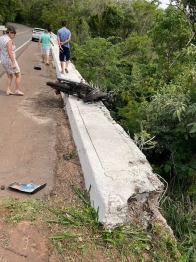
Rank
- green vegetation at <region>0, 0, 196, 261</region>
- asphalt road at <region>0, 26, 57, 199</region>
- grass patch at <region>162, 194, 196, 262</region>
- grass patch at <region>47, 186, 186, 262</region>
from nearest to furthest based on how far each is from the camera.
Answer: grass patch at <region>47, 186, 186, 262</region> < grass patch at <region>162, 194, 196, 262</region> < asphalt road at <region>0, 26, 57, 199</region> < green vegetation at <region>0, 0, 196, 261</region>

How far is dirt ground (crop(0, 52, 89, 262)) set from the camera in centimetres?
250

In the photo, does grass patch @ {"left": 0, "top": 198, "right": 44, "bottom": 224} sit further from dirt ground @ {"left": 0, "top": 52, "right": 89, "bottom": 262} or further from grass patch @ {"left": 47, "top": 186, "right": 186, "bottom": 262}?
grass patch @ {"left": 47, "top": 186, "right": 186, "bottom": 262}

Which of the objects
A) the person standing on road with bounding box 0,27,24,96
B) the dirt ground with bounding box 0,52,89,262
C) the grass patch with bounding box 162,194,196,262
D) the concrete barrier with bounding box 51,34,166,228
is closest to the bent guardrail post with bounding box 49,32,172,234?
the concrete barrier with bounding box 51,34,166,228

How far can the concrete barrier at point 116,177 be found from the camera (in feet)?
9.27

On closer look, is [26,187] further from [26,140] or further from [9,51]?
[9,51]

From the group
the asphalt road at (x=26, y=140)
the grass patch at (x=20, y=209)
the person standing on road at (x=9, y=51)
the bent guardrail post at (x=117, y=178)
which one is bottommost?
the asphalt road at (x=26, y=140)

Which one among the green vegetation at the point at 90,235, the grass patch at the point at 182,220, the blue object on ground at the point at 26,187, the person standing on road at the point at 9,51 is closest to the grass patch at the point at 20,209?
the green vegetation at the point at 90,235

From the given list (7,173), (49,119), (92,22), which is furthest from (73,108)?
(92,22)

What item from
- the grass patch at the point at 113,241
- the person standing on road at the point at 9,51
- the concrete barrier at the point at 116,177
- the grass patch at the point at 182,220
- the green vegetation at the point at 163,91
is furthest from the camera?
the person standing on road at the point at 9,51

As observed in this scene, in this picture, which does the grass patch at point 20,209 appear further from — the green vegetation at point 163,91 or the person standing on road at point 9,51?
the person standing on road at point 9,51

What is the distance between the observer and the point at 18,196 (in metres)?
3.21

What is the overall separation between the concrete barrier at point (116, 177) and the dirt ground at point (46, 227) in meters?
0.22

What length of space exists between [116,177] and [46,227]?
875 millimetres

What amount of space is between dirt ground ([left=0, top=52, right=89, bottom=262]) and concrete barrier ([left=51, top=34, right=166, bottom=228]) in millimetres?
215
